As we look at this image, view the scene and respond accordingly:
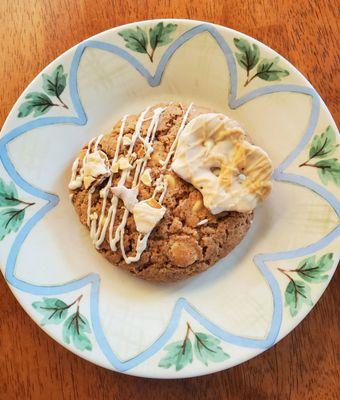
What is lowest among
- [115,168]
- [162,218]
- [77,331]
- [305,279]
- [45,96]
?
[305,279]

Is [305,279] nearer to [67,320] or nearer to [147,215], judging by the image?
[147,215]

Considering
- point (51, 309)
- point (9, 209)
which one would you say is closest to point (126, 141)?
point (9, 209)

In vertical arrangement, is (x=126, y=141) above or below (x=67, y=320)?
above

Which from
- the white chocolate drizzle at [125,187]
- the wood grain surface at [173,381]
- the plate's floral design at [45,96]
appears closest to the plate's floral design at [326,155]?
the wood grain surface at [173,381]

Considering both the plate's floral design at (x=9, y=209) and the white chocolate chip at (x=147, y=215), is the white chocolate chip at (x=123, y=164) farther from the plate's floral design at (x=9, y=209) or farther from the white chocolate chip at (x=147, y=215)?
A: the plate's floral design at (x=9, y=209)

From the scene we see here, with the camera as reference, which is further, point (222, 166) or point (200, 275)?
point (200, 275)

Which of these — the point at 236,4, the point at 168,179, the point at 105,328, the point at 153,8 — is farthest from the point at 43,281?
the point at 236,4

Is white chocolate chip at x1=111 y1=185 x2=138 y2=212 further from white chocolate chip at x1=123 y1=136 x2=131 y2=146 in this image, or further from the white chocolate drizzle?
white chocolate chip at x1=123 y1=136 x2=131 y2=146
